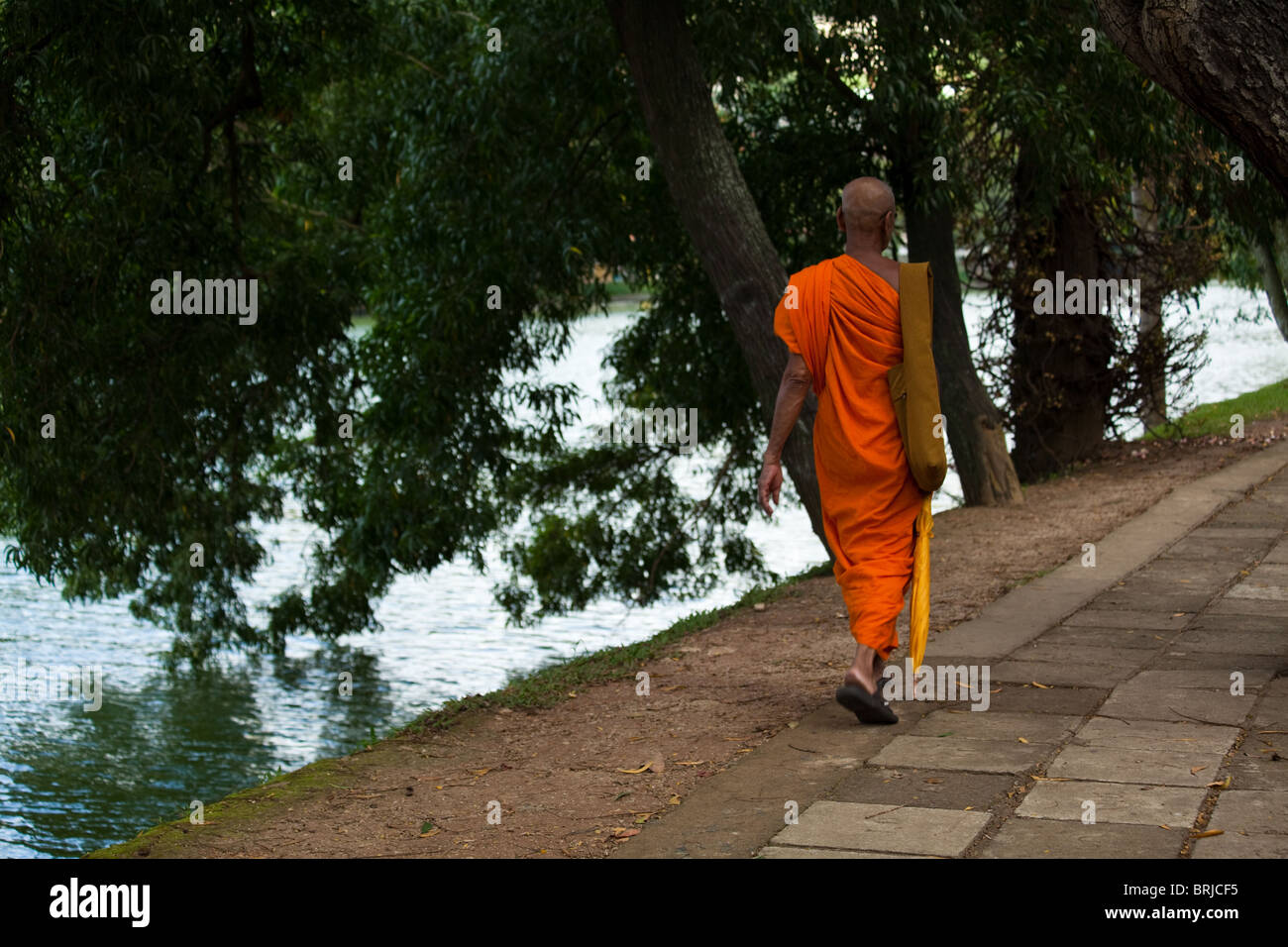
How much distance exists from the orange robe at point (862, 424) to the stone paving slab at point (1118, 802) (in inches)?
41.0

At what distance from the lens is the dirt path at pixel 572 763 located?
408 centimetres

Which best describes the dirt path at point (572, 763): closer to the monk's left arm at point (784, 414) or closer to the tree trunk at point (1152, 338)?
the monk's left arm at point (784, 414)

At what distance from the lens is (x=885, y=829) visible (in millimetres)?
3896

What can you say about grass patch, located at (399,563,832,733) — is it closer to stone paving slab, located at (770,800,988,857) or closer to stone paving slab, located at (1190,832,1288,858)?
stone paving slab, located at (770,800,988,857)

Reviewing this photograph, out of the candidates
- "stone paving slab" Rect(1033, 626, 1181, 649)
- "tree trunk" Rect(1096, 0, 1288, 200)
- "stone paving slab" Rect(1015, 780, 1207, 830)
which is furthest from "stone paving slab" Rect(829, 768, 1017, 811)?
"tree trunk" Rect(1096, 0, 1288, 200)

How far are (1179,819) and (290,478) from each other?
11.7m

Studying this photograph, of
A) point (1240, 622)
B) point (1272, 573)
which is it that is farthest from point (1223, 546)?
point (1240, 622)

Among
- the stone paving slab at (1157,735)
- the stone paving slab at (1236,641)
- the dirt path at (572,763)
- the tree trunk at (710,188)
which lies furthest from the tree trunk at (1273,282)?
the stone paving slab at (1157,735)

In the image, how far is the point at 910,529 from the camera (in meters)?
5.20

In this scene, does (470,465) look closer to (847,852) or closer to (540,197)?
(540,197)

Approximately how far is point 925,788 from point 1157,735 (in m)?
1.02
